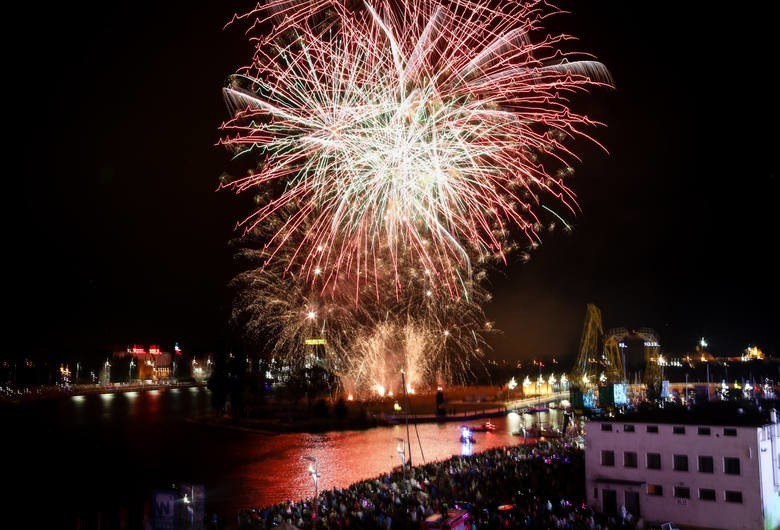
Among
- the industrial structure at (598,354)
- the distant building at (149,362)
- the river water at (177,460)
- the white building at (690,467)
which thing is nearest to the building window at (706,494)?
the white building at (690,467)

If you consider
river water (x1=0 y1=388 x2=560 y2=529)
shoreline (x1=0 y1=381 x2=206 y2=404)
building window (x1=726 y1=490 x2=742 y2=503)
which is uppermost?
building window (x1=726 y1=490 x2=742 y2=503)

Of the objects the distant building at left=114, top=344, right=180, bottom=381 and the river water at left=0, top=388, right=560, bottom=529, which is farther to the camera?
the distant building at left=114, top=344, right=180, bottom=381

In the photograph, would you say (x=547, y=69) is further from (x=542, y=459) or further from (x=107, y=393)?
(x=107, y=393)

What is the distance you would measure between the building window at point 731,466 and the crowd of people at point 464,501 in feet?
8.12

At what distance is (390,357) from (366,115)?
3083 cm

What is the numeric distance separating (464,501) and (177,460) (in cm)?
1686

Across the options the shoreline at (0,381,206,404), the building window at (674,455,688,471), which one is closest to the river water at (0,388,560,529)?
the building window at (674,455,688,471)

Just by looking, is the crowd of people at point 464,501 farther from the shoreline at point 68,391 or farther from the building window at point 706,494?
the shoreline at point 68,391

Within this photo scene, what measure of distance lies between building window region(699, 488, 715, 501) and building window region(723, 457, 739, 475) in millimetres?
571

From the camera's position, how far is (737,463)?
1451 cm

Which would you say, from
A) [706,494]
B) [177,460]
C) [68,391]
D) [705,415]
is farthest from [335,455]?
[68,391]

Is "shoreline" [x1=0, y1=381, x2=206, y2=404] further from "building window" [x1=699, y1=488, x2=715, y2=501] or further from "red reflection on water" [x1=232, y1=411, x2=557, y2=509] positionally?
"building window" [x1=699, y1=488, x2=715, y2=501]

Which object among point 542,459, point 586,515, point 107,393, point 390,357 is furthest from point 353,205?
point 107,393

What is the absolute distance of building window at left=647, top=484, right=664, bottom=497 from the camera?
15.3 m
